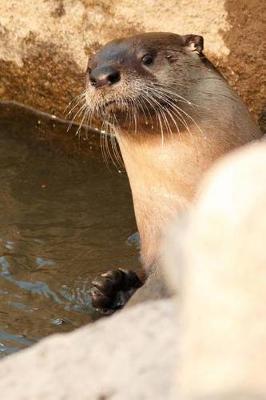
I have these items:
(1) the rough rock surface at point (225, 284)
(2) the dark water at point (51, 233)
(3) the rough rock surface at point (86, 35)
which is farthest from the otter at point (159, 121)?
(1) the rough rock surface at point (225, 284)

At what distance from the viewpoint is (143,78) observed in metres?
5.27

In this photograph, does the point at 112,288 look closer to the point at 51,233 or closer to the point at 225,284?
the point at 51,233

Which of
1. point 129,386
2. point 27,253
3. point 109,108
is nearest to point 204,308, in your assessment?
point 129,386

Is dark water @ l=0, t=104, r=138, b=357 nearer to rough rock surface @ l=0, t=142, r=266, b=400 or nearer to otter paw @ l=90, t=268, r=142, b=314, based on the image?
otter paw @ l=90, t=268, r=142, b=314

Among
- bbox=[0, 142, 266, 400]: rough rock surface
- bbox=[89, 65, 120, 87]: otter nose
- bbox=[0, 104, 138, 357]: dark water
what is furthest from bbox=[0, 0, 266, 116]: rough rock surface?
bbox=[0, 142, 266, 400]: rough rock surface

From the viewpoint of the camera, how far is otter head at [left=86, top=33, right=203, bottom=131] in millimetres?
5125

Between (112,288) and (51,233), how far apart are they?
35.3 inches

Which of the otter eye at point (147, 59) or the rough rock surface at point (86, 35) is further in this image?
the rough rock surface at point (86, 35)

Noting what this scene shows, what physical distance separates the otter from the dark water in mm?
212

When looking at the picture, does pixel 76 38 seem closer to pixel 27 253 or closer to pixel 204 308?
pixel 27 253

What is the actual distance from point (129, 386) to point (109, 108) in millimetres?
2797

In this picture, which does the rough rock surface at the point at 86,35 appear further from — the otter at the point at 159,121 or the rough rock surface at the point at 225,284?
the rough rock surface at the point at 225,284

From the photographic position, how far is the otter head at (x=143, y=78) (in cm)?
512

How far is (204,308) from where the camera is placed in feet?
6.39
